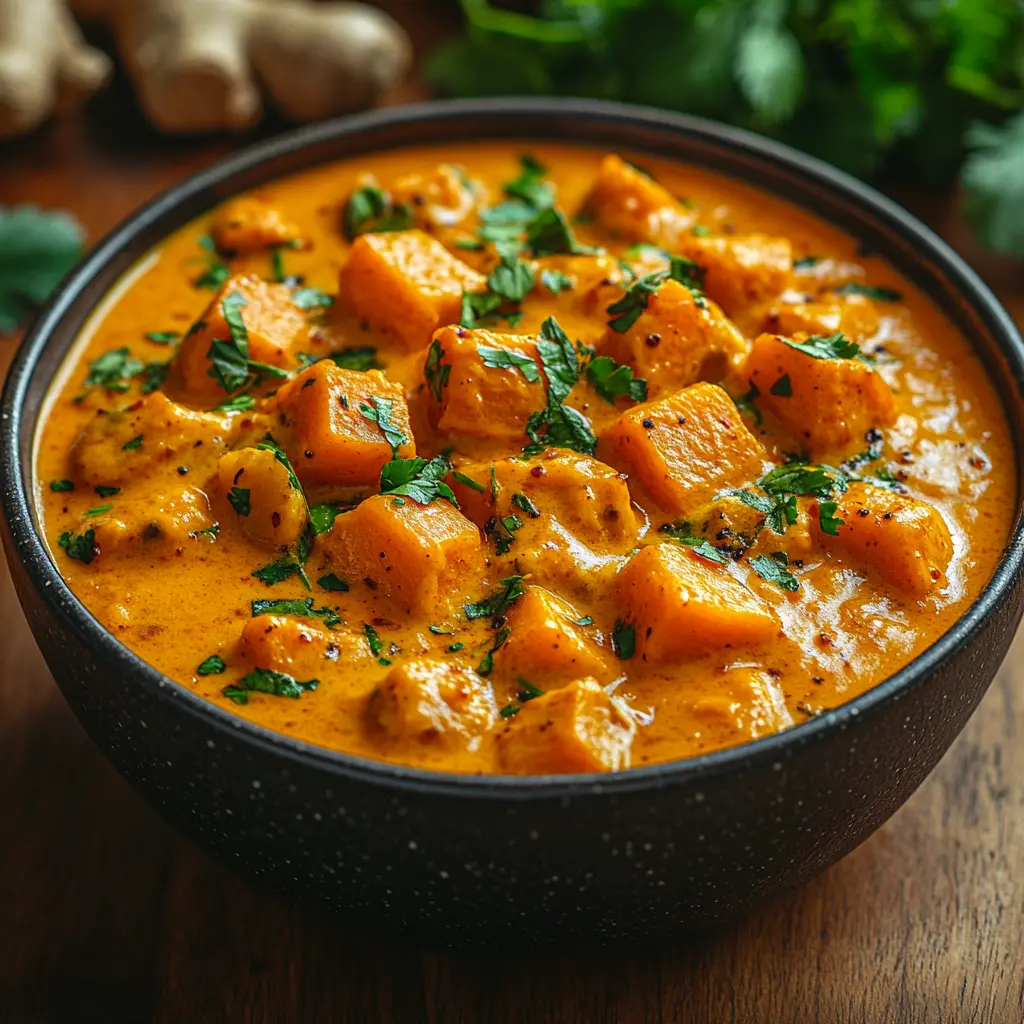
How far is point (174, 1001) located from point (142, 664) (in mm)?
788

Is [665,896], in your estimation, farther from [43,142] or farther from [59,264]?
[43,142]

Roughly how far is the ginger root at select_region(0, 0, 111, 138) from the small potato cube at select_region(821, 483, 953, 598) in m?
3.29

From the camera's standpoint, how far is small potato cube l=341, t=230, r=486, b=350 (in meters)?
3.07

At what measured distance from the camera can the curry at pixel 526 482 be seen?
7.99 ft

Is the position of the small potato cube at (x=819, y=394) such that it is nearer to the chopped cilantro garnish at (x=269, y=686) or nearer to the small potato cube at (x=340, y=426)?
the small potato cube at (x=340, y=426)

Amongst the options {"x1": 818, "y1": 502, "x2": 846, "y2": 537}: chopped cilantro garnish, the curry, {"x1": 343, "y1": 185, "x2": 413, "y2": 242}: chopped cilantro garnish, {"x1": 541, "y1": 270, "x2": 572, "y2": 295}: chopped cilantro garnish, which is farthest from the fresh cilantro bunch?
{"x1": 818, "y1": 502, "x2": 846, "y2": 537}: chopped cilantro garnish

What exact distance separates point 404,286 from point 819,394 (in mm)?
923

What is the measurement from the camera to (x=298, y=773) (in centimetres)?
216

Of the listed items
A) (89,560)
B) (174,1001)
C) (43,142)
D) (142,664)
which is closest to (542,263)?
(89,560)

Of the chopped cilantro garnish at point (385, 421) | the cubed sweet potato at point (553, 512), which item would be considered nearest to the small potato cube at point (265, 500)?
the chopped cilantro garnish at point (385, 421)

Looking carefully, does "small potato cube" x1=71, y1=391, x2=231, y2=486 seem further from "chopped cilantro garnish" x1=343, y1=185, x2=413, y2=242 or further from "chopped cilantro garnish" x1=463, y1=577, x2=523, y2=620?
"chopped cilantro garnish" x1=343, y1=185, x2=413, y2=242

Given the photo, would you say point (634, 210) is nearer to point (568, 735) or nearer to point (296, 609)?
point (296, 609)

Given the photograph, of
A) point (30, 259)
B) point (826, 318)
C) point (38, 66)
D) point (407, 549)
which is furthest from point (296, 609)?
point (38, 66)

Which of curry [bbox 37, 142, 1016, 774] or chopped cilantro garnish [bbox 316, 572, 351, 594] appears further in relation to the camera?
chopped cilantro garnish [bbox 316, 572, 351, 594]
